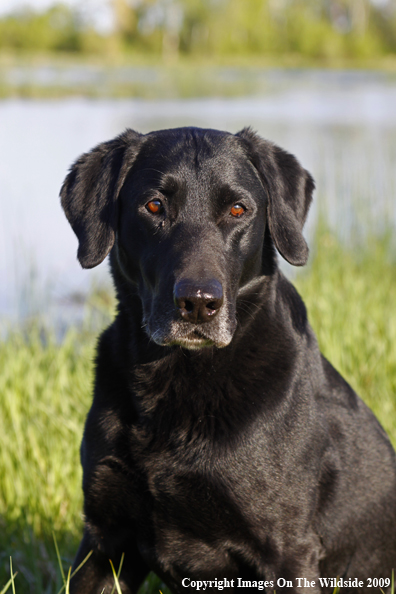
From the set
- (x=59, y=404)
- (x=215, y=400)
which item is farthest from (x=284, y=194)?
(x=59, y=404)

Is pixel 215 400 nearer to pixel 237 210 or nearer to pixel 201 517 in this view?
pixel 201 517

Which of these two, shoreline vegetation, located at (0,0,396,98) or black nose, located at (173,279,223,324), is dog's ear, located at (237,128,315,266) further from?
shoreline vegetation, located at (0,0,396,98)

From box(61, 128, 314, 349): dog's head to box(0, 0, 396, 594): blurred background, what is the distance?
A: 3.40ft

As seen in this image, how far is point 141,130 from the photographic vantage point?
1387 centimetres

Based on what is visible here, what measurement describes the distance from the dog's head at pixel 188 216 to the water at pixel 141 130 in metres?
4.05

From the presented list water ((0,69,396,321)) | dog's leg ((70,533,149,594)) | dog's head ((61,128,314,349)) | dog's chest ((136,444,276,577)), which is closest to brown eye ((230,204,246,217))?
dog's head ((61,128,314,349))

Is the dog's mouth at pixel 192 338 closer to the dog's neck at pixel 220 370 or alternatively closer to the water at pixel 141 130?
the dog's neck at pixel 220 370

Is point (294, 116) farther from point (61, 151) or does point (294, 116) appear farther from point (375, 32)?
point (375, 32)

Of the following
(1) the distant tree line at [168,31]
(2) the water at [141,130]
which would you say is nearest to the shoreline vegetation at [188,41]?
(1) the distant tree line at [168,31]

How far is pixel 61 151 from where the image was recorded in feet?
41.8

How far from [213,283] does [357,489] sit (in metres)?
0.98

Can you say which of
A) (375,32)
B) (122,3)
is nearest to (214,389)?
(122,3)

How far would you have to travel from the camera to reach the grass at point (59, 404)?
3.22 meters

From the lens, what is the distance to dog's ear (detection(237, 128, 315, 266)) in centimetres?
254
